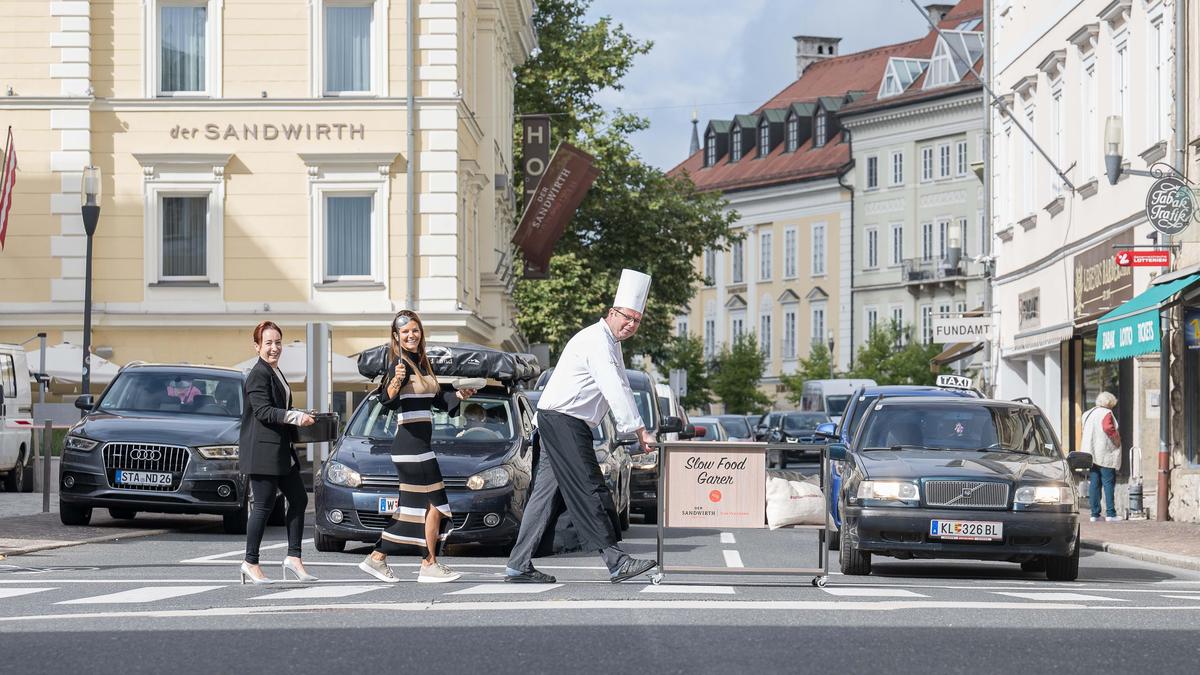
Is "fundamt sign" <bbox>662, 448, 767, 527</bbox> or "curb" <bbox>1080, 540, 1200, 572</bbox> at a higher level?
"fundamt sign" <bbox>662, 448, 767, 527</bbox>

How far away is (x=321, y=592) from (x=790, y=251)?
313ft

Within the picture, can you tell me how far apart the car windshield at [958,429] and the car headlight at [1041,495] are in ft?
3.85

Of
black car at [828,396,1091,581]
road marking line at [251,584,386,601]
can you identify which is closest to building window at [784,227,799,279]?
black car at [828,396,1091,581]

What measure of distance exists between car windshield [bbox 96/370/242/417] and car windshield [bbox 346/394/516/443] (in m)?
3.89

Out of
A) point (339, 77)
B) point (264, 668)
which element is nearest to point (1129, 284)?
point (339, 77)

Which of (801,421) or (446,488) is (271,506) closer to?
(446,488)

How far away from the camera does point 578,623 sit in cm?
1087

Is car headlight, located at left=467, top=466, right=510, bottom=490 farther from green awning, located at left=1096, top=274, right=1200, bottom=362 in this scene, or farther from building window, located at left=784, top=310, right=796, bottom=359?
building window, located at left=784, top=310, right=796, bottom=359

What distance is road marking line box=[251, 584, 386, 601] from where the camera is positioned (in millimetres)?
12984

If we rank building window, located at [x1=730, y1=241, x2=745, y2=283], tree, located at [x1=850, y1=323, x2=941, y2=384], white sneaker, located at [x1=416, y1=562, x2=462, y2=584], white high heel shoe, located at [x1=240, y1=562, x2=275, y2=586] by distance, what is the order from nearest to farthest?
white high heel shoe, located at [x1=240, y1=562, x2=275, y2=586]
white sneaker, located at [x1=416, y1=562, x2=462, y2=584]
tree, located at [x1=850, y1=323, x2=941, y2=384]
building window, located at [x1=730, y1=241, x2=745, y2=283]

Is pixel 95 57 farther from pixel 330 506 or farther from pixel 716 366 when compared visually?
pixel 716 366

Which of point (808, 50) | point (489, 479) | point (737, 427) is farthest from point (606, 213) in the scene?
point (808, 50)

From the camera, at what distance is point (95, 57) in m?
42.2

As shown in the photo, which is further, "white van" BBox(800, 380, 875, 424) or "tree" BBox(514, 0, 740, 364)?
"white van" BBox(800, 380, 875, 424)
